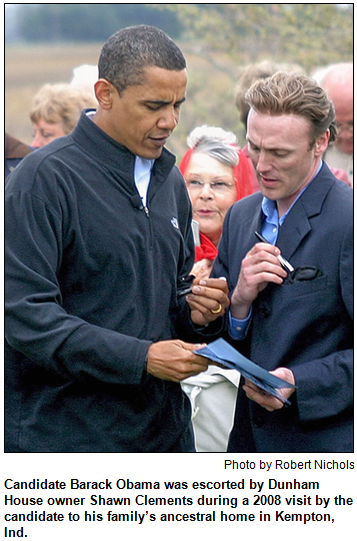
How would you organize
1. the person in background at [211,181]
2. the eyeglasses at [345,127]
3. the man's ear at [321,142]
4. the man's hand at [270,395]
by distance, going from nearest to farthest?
the man's hand at [270,395]
the man's ear at [321,142]
the person in background at [211,181]
the eyeglasses at [345,127]

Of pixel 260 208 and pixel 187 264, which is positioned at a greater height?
pixel 260 208

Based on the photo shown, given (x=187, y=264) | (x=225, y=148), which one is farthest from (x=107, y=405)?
(x=225, y=148)

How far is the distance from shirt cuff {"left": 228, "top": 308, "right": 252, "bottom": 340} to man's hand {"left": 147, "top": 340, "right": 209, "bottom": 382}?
1.18 feet

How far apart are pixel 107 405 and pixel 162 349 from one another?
299mm

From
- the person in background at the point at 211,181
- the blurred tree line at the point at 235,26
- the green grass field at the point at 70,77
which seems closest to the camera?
the person in background at the point at 211,181

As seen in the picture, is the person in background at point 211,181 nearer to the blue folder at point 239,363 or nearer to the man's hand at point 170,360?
the man's hand at point 170,360

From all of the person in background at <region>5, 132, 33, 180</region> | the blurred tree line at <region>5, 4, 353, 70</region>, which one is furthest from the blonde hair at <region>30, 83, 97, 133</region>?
the blurred tree line at <region>5, 4, 353, 70</region>

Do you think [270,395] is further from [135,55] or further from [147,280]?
[135,55]

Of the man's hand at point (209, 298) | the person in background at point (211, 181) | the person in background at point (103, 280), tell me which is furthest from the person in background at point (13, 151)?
the man's hand at point (209, 298)

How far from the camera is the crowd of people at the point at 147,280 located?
8.56 feet

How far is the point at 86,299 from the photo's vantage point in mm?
2717

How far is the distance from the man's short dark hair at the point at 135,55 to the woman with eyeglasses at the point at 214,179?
1.64m

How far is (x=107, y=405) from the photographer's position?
2.76 meters
